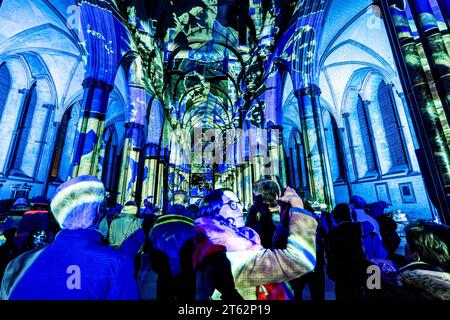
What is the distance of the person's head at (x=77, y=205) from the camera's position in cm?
94

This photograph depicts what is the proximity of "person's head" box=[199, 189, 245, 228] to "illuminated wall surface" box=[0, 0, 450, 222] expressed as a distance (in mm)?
3190

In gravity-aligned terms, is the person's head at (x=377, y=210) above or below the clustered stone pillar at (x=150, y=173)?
below

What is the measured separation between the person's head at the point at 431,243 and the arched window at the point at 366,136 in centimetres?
1271

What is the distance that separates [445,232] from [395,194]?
11.8 metres

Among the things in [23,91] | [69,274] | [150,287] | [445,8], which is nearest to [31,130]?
[23,91]

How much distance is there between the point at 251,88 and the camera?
13.5m

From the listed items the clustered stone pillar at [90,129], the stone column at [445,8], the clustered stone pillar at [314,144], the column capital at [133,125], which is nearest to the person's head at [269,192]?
the stone column at [445,8]

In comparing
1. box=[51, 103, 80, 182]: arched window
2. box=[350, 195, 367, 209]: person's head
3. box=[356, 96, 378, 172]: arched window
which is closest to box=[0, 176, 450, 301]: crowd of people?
box=[350, 195, 367, 209]: person's head

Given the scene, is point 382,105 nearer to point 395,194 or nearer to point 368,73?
point 368,73

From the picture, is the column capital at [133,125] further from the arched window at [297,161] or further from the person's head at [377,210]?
the arched window at [297,161]

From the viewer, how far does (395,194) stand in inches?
392

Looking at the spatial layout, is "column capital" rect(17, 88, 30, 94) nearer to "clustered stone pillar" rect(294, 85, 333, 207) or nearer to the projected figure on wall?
"clustered stone pillar" rect(294, 85, 333, 207)

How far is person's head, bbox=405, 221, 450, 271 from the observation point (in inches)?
44.9
